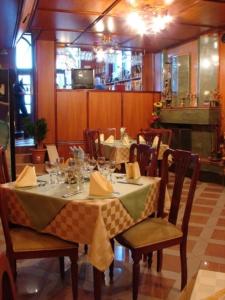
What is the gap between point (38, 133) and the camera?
7766 millimetres

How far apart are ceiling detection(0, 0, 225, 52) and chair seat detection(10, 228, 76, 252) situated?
3.76 m

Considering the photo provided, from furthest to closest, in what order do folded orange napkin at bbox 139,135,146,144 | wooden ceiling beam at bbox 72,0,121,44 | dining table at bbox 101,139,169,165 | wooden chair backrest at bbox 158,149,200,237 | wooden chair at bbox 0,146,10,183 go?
folded orange napkin at bbox 139,135,146,144
dining table at bbox 101,139,169,165
wooden ceiling beam at bbox 72,0,121,44
wooden chair at bbox 0,146,10,183
wooden chair backrest at bbox 158,149,200,237

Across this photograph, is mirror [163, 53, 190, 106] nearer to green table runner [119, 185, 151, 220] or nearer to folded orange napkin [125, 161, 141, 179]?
folded orange napkin [125, 161, 141, 179]

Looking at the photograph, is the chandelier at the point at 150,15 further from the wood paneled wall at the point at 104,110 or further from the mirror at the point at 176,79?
the wood paneled wall at the point at 104,110

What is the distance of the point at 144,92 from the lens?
8938mm

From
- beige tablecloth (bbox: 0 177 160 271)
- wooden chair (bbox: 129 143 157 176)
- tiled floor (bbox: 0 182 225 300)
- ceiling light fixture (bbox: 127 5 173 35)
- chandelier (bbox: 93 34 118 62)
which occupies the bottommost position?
tiled floor (bbox: 0 182 225 300)

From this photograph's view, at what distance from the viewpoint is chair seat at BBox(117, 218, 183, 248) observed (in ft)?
8.35

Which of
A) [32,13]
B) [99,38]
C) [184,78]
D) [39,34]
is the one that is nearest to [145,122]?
[184,78]

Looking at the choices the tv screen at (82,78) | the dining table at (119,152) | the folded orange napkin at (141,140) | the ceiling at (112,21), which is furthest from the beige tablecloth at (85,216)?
the tv screen at (82,78)

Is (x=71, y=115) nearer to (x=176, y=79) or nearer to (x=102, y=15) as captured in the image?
(x=176, y=79)

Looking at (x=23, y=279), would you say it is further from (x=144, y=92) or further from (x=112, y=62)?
(x=112, y=62)

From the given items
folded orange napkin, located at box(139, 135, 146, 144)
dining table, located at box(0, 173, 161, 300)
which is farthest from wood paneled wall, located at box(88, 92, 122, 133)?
dining table, located at box(0, 173, 161, 300)

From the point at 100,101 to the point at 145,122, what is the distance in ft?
4.16

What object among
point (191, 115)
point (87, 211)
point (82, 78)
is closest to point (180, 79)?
point (191, 115)
